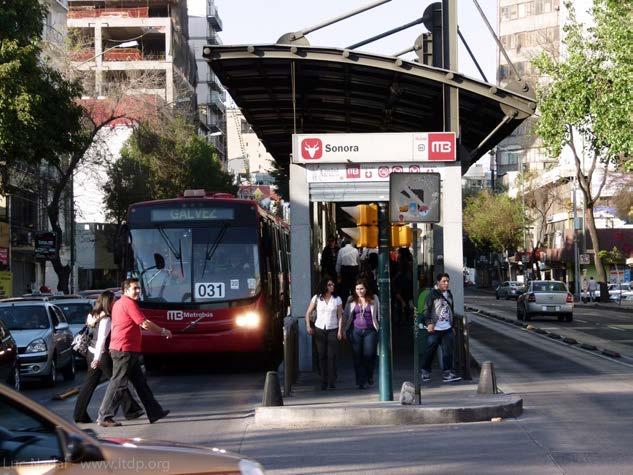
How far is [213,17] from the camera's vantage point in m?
113

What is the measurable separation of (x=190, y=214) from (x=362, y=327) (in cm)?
533

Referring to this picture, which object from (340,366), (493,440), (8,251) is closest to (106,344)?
(493,440)

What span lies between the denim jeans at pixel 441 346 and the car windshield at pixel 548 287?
1086 inches

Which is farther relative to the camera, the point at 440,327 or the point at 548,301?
the point at 548,301

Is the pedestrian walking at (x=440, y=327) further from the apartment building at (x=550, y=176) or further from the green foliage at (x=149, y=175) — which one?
the apartment building at (x=550, y=176)

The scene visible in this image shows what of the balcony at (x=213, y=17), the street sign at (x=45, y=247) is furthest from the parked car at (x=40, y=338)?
the balcony at (x=213, y=17)

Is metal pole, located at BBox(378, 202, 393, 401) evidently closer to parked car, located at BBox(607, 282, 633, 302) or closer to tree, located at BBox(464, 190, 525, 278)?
parked car, located at BBox(607, 282, 633, 302)

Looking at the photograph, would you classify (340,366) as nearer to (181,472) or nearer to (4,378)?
(4,378)

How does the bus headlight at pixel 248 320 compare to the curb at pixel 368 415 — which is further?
the bus headlight at pixel 248 320

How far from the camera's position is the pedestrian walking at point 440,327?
61.2 feet

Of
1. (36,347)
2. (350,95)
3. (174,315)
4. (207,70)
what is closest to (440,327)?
(174,315)

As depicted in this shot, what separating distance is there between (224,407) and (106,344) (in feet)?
8.06

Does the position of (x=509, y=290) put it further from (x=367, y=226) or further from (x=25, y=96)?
(x=367, y=226)

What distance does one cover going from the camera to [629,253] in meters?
82.6
